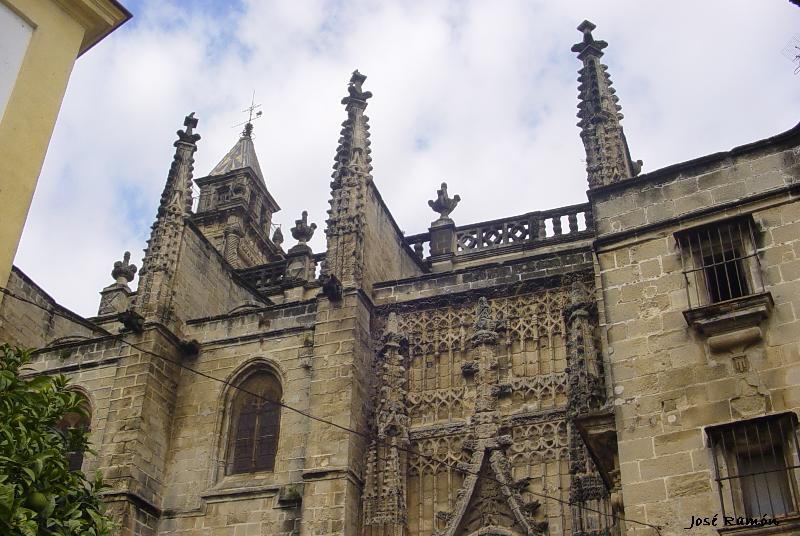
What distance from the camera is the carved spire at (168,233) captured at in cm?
1753

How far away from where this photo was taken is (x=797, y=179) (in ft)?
36.7

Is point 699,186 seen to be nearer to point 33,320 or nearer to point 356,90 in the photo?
point 356,90

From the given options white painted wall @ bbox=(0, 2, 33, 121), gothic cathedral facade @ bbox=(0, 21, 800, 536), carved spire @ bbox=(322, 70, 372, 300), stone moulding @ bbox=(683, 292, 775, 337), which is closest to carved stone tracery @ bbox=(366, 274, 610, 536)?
gothic cathedral facade @ bbox=(0, 21, 800, 536)

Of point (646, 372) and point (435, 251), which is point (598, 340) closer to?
point (646, 372)

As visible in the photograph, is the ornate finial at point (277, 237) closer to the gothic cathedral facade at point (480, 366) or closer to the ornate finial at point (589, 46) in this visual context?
the gothic cathedral facade at point (480, 366)

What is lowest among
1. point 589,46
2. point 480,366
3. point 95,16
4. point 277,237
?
point 480,366

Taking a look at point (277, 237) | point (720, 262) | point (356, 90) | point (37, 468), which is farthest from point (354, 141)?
point (277, 237)

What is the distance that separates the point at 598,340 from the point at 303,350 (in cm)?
505

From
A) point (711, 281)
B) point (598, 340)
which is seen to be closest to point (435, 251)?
point (598, 340)

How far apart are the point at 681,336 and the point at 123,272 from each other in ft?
73.1

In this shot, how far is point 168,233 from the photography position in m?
18.4

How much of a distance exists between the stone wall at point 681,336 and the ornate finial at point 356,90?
7618mm

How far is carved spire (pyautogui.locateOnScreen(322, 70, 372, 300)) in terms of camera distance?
53.7 feet

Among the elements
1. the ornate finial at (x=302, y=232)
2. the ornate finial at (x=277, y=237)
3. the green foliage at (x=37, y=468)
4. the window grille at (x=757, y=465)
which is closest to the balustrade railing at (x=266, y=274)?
the ornate finial at (x=302, y=232)
